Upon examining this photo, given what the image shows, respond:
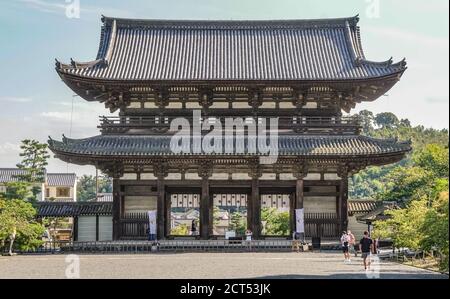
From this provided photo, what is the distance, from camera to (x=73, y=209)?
3866 centimetres

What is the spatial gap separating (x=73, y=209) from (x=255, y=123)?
12.9 m

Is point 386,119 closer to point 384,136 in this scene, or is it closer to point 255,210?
point 384,136

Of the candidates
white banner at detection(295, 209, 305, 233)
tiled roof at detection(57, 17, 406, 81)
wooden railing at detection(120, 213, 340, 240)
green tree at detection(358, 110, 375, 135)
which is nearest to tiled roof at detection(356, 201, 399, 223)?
wooden railing at detection(120, 213, 340, 240)

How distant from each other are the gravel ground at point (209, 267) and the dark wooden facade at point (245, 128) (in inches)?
227

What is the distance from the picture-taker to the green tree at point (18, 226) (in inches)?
1246

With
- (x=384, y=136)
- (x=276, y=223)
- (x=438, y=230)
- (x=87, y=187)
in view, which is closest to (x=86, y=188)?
(x=87, y=187)

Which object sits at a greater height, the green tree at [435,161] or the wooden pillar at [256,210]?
the green tree at [435,161]

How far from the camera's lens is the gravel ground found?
2114cm

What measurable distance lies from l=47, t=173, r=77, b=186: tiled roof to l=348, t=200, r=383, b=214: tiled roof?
233ft

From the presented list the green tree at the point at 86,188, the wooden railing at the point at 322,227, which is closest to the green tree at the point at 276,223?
the wooden railing at the point at 322,227

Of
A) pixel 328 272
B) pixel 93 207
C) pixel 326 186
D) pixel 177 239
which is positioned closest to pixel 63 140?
pixel 93 207

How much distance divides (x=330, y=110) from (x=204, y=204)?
31.2 ft

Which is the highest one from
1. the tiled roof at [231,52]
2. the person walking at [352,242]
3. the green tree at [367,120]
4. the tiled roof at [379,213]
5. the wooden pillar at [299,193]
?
the green tree at [367,120]

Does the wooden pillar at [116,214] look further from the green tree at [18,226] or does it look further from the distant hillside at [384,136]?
the distant hillside at [384,136]
